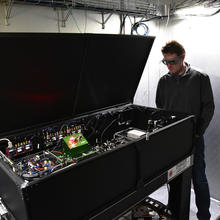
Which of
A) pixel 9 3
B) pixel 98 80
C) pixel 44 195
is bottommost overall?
pixel 44 195

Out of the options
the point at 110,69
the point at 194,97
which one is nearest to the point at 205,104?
the point at 194,97

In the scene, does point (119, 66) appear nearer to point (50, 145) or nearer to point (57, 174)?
point (50, 145)

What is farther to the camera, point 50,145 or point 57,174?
point 50,145

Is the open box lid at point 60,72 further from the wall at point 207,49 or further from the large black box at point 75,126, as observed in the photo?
the wall at point 207,49

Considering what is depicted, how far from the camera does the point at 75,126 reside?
1516 millimetres

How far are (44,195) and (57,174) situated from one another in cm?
8

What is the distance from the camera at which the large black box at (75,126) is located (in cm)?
82

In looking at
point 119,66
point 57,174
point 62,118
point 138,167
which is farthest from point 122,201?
point 119,66

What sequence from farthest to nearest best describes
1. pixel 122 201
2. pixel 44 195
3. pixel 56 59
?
pixel 56 59 < pixel 122 201 < pixel 44 195

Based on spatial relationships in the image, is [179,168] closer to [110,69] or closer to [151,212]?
[151,212]

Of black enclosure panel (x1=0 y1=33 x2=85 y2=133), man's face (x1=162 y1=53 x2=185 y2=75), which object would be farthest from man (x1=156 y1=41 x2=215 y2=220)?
black enclosure panel (x1=0 y1=33 x2=85 y2=133)

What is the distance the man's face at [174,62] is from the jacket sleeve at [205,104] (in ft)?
0.60

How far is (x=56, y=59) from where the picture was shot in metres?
1.19

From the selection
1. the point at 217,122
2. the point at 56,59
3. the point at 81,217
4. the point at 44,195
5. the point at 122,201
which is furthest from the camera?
the point at 217,122
